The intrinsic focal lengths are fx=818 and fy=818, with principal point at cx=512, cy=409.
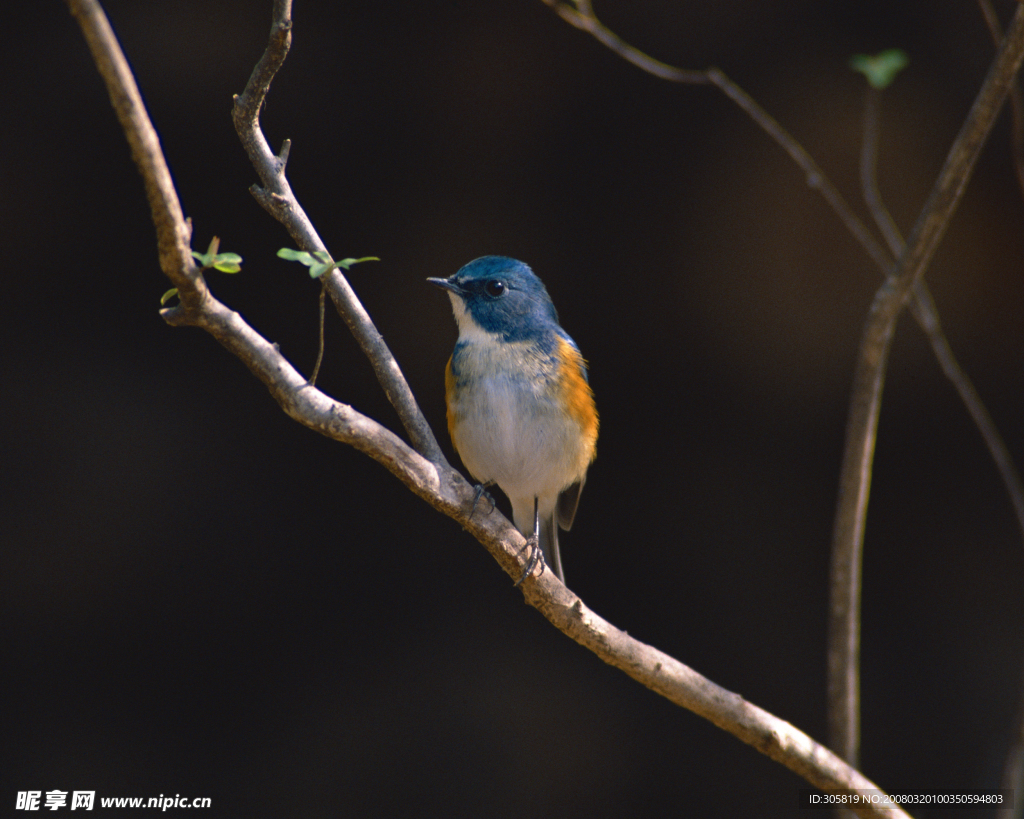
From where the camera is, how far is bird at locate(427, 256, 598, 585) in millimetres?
2588

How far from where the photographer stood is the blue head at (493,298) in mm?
2652

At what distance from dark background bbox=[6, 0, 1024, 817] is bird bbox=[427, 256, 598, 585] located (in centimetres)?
144

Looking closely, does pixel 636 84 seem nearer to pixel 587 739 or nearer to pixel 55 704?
pixel 587 739

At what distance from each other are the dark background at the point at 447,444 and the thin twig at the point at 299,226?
6.73 ft

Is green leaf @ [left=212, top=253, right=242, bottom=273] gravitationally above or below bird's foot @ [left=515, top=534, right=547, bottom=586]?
above

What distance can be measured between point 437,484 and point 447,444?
9.00ft

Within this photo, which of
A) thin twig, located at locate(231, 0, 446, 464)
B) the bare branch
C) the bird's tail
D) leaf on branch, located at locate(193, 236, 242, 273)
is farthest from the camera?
the bird's tail

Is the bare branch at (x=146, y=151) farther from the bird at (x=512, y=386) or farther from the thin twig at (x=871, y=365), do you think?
the thin twig at (x=871, y=365)

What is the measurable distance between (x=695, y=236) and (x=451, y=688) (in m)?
2.65

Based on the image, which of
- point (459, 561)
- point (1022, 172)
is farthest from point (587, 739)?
point (1022, 172)

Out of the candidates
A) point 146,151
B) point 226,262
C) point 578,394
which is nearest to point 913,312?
point 578,394

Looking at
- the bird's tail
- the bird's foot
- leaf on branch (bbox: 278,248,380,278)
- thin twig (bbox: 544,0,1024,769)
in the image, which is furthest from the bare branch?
thin twig (bbox: 544,0,1024,769)

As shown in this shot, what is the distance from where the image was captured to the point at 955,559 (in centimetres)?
420

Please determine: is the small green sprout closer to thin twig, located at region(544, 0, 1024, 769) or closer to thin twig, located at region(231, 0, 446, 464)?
thin twig, located at region(231, 0, 446, 464)
